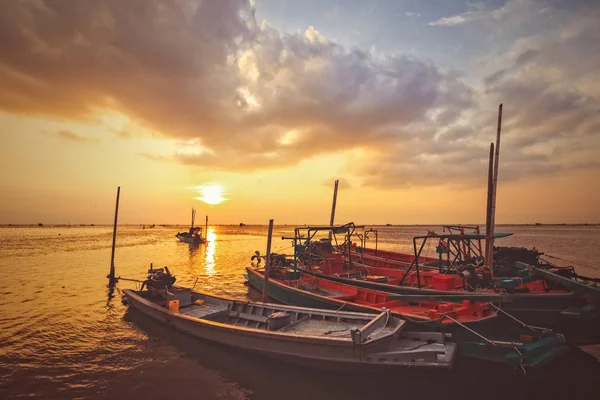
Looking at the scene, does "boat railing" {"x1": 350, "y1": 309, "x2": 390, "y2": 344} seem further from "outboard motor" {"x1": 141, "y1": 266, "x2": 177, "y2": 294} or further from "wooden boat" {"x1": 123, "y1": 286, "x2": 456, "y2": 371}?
"outboard motor" {"x1": 141, "y1": 266, "x2": 177, "y2": 294}

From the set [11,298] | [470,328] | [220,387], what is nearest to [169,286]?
[220,387]

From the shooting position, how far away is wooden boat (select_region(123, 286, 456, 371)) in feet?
27.4

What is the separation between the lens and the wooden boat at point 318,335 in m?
8.36

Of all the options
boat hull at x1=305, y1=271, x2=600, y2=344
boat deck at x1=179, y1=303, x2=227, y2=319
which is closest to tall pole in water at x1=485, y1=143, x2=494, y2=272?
boat hull at x1=305, y1=271, x2=600, y2=344

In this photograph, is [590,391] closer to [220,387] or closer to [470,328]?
[470,328]

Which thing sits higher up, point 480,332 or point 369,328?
point 369,328

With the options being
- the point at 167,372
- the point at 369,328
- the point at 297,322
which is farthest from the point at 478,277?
the point at 167,372

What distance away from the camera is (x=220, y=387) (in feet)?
28.5

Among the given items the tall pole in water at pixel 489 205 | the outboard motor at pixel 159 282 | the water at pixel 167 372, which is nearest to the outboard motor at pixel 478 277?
the water at pixel 167 372

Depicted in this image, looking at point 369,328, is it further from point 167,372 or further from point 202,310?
point 202,310

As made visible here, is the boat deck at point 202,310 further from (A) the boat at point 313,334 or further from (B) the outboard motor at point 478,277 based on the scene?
(B) the outboard motor at point 478,277

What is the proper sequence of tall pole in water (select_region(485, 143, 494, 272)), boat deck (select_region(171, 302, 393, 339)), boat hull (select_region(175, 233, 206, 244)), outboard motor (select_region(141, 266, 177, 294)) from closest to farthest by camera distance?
1. boat deck (select_region(171, 302, 393, 339))
2. outboard motor (select_region(141, 266, 177, 294))
3. tall pole in water (select_region(485, 143, 494, 272))
4. boat hull (select_region(175, 233, 206, 244))

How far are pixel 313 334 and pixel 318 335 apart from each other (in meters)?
0.25

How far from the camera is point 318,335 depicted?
9.76 m
